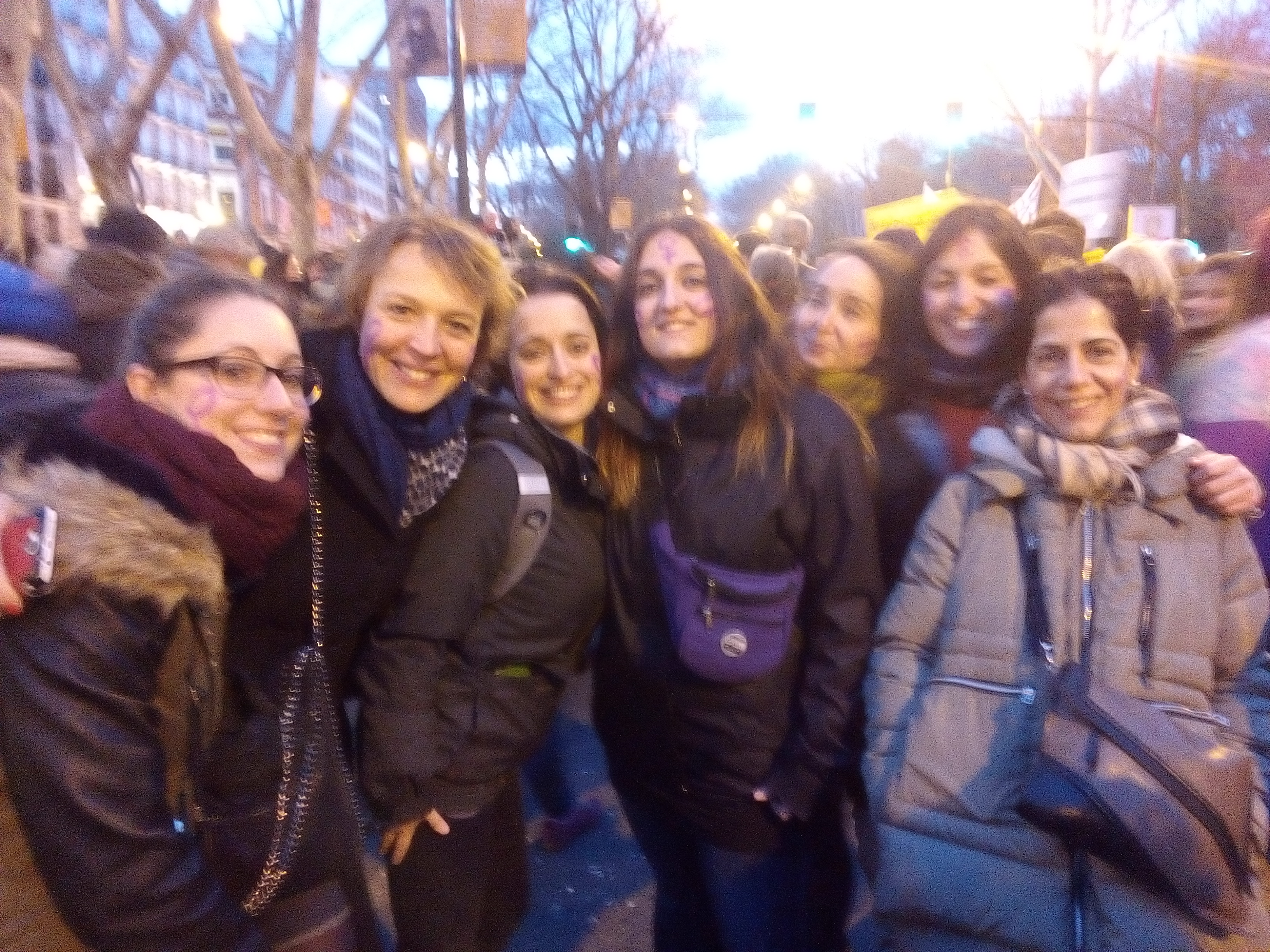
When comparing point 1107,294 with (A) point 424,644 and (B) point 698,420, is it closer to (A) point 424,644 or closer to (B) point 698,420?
(B) point 698,420

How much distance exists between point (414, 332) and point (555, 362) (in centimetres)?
44

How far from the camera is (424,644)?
6.80 feet

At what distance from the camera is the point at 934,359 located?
2721 mm

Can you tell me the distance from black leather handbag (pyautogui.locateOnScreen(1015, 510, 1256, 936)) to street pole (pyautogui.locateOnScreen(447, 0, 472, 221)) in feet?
29.4

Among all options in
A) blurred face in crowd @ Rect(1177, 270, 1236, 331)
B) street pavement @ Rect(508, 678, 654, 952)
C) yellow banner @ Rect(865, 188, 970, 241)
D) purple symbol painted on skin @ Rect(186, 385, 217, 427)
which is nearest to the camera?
purple symbol painted on skin @ Rect(186, 385, 217, 427)

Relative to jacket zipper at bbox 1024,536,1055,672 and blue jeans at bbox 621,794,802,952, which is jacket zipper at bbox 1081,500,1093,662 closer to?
jacket zipper at bbox 1024,536,1055,672

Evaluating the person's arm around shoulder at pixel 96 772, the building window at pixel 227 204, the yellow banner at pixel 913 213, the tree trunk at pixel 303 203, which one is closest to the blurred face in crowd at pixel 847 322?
the person's arm around shoulder at pixel 96 772

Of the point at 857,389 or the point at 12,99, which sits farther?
the point at 12,99

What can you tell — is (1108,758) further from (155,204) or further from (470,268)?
(155,204)

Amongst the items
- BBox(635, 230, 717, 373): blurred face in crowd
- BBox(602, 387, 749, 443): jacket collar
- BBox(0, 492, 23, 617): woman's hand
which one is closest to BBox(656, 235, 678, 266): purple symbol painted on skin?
BBox(635, 230, 717, 373): blurred face in crowd

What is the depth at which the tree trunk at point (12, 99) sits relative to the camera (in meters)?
8.20

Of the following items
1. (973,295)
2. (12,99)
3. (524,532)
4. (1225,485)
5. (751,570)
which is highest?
(12,99)

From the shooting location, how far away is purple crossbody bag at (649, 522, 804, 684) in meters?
2.16

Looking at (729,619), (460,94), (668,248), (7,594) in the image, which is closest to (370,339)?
(668,248)
